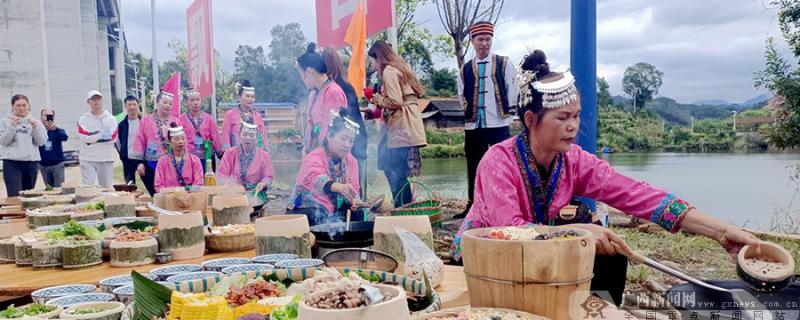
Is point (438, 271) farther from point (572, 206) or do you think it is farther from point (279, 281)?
point (572, 206)

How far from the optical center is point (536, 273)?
54.6 inches

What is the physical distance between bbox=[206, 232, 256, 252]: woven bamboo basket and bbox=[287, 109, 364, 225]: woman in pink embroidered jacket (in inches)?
55.8

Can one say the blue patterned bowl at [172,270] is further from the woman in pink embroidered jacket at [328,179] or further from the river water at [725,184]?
the river water at [725,184]

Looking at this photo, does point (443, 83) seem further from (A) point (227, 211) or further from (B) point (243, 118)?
(A) point (227, 211)

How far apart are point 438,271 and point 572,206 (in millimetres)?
841

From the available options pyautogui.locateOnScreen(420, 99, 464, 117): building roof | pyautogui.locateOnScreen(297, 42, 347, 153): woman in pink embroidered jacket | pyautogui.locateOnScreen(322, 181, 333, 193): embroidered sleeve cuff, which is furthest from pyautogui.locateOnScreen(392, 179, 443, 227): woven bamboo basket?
pyautogui.locateOnScreen(420, 99, 464, 117): building roof

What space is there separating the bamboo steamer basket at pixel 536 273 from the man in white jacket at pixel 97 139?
27.0ft

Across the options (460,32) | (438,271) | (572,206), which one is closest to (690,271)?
(572,206)

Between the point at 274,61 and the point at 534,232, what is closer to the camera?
the point at 534,232

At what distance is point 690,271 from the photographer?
4.49 m

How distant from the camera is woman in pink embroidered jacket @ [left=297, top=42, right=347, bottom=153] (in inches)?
213

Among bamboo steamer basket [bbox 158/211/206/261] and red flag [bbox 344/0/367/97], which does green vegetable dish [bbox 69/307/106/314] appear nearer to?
bamboo steamer basket [bbox 158/211/206/261]

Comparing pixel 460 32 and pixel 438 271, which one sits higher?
pixel 460 32

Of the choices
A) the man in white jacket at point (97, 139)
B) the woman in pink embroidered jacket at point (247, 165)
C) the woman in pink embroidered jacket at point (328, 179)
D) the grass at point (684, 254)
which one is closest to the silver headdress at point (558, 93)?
the woman in pink embroidered jacket at point (328, 179)
